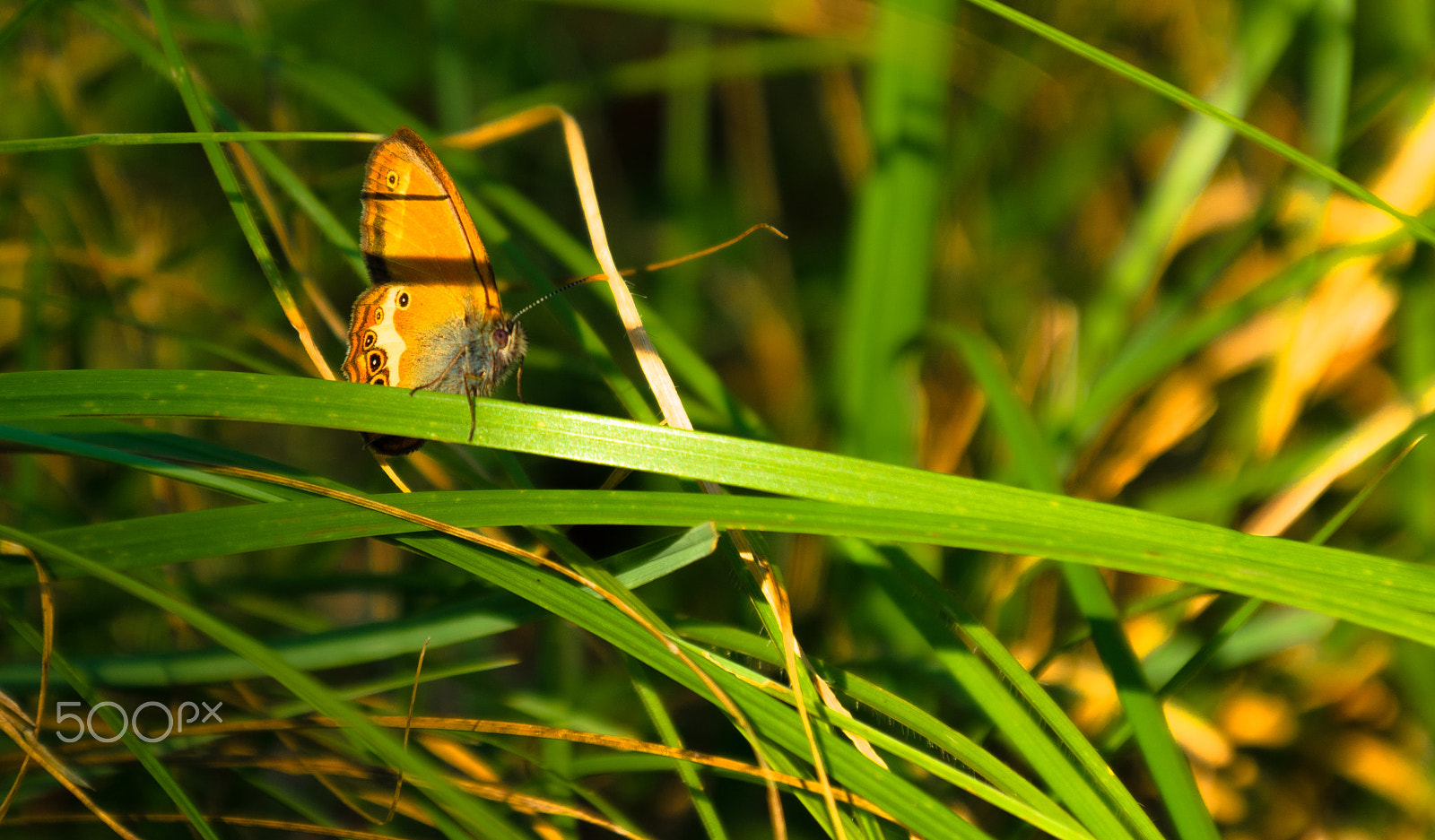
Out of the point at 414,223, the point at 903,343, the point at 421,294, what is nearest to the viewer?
the point at 414,223

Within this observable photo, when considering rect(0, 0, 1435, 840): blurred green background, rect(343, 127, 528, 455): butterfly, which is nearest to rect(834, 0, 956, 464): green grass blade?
rect(0, 0, 1435, 840): blurred green background

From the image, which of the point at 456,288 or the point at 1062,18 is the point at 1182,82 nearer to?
the point at 1062,18

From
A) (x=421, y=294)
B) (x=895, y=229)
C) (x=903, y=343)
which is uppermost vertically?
(x=895, y=229)

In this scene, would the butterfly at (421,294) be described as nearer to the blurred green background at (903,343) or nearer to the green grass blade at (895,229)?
the blurred green background at (903,343)

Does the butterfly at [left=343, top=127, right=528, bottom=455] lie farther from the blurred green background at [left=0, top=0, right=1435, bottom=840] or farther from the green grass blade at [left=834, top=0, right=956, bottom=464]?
Result: the green grass blade at [left=834, top=0, right=956, bottom=464]

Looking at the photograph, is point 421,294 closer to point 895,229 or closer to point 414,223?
point 414,223

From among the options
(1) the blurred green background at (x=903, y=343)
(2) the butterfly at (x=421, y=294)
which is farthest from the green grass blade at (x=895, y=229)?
(2) the butterfly at (x=421, y=294)

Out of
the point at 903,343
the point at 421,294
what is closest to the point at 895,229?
the point at 903,343
